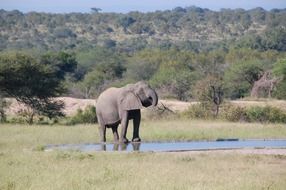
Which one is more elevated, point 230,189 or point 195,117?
point 230,189

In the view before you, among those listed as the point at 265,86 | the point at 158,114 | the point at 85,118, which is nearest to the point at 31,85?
the point at 85,118

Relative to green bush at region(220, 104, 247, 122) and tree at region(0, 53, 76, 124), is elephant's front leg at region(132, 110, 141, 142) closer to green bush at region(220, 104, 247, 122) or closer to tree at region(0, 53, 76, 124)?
green bush at region(220, 104, 247, 122)

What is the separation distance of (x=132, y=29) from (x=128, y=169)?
117 metres

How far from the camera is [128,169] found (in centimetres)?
1536

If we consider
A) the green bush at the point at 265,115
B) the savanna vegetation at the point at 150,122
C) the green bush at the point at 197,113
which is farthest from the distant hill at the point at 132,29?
the green bush at the point at 265,115

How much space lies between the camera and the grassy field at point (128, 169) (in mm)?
13273

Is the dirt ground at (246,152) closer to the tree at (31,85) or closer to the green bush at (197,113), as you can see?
the green bush at (197,113)

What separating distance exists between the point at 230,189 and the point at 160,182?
1350 mm

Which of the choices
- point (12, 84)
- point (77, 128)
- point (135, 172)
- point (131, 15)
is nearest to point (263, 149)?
point (135, 172)

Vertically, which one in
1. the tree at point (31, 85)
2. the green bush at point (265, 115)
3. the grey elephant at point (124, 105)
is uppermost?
the grey elephant at point (124, 105)

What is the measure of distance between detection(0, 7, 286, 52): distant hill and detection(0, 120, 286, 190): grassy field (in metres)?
83.3

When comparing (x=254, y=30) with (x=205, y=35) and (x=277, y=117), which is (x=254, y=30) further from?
(x=277, y=117)

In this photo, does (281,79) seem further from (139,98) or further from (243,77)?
(139,98)

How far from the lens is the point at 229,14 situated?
156 metres
